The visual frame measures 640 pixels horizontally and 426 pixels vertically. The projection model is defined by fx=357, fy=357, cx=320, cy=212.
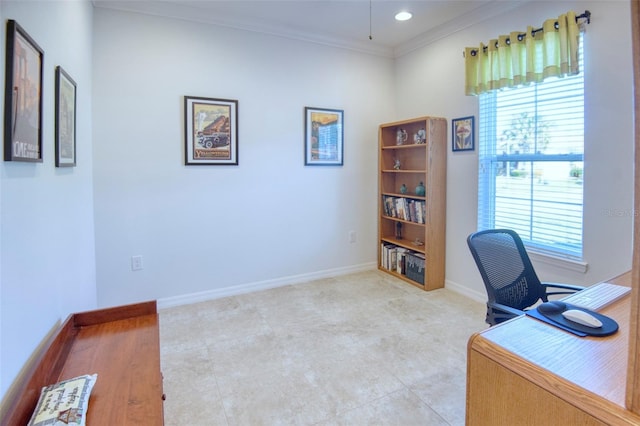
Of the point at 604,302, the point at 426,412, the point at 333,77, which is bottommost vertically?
the point at 426,412

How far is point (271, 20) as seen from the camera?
3.44m

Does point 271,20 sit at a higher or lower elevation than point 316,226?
higher

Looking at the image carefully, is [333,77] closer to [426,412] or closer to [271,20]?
[271,20]

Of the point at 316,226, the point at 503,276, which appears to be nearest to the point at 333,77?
the point at 316,226

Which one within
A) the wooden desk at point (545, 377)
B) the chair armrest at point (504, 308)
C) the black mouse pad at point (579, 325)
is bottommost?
the chair armrest at point (504, 308)

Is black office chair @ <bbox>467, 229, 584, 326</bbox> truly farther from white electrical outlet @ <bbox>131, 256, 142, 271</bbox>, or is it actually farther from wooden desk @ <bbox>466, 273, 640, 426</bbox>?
white electrical outlet @ <bbox>131, 256, 142, 271</bbox>

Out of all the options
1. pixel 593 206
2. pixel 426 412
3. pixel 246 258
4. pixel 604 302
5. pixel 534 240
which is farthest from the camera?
pixel 246 258

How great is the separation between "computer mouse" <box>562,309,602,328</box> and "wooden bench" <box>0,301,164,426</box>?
1.36 meters

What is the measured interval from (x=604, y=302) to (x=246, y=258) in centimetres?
292

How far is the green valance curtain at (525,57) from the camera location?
2.49 metres

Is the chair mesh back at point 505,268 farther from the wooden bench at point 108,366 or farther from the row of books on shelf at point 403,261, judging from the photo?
the row of books on shelf at point 403,261

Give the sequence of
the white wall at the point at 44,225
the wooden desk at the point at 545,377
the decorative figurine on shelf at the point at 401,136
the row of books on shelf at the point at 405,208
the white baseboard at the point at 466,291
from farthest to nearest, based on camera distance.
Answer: the decorative figurine on shelf at the point at 401,136 < the row of books on shelf at the point at 405,208 < the white baseboard at the point at 466,291 < the white wall at the point at 44,225 < the wooden desk at the point at 545,377

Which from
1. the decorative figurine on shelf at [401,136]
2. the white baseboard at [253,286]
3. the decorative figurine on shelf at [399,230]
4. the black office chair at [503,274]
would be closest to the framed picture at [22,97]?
the black office chair at [503,274]

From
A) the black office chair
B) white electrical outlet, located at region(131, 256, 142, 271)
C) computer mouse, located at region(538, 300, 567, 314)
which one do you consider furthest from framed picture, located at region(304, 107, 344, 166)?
computer mouse, located at region(538, 300, 567, 314)
